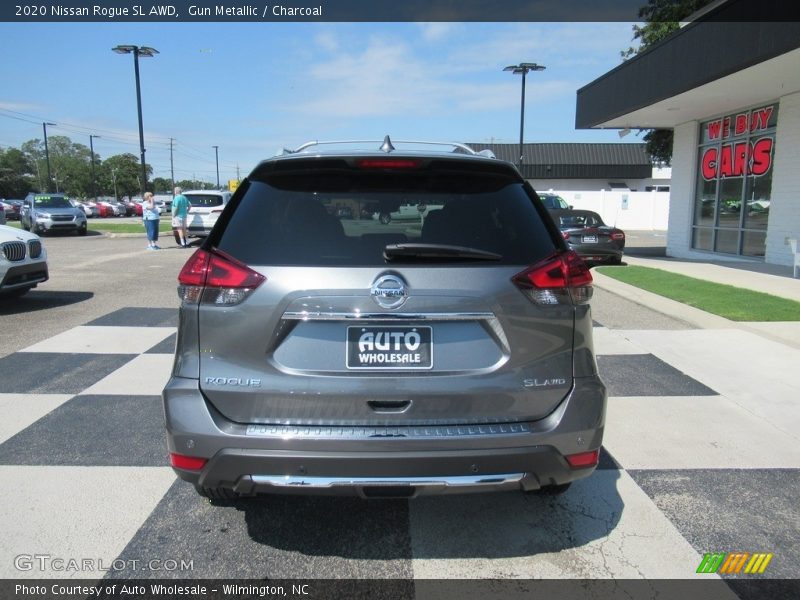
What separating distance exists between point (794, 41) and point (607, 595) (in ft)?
31.9

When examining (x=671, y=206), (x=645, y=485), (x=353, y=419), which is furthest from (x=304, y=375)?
(x=671, y=206)

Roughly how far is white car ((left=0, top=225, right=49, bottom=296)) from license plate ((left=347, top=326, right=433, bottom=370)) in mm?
7331

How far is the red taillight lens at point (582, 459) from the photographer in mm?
2498

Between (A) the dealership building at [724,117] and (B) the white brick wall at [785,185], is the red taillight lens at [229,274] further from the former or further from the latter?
(B) the white brick wall at [785,185]

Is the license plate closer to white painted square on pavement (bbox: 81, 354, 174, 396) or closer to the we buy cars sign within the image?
white painted square on pavement (bbox: 81, 354, 174, 396)

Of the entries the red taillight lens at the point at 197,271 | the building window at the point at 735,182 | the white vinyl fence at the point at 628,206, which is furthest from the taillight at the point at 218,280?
the white vinyl fence at the point at 628,206

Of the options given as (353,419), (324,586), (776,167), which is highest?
(776,167)

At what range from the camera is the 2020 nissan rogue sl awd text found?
7.75 feet

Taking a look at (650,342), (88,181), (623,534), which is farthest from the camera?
(88,181)

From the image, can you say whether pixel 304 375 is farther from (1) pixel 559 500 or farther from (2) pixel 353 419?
(1) pixel 559 500

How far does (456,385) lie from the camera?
239cm

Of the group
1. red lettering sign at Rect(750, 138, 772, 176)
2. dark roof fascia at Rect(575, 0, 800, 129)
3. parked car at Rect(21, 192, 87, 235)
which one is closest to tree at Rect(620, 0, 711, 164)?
dark roof fascia at Rect(575, 0, 800, 129)

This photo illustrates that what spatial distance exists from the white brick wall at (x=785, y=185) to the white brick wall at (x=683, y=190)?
325cm

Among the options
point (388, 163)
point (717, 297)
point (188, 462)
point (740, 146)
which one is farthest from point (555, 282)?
point (740, 146)
